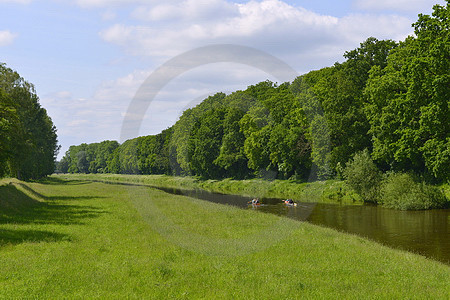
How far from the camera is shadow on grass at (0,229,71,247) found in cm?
2531

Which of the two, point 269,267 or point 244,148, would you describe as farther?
point 244,148

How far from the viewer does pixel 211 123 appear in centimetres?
12131

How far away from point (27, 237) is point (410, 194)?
4412 centimetres

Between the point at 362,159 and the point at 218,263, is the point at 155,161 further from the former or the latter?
the point at 218,263

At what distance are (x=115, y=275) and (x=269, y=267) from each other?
7.87 meters

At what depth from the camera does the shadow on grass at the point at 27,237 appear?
2531 centimetres

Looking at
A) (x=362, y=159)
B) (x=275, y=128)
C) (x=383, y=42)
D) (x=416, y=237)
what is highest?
(x=383, y=42)

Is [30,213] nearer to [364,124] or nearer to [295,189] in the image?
[364,124]

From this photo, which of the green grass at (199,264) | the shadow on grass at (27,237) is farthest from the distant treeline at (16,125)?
the shadow on grass at (27,237)

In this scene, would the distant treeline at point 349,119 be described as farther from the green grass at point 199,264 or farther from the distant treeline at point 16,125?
the distant treeline at point 16,125

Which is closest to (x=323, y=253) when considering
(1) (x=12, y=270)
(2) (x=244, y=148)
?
(1) (x=12, y=270)

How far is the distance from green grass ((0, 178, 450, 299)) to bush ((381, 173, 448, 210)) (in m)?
21.8

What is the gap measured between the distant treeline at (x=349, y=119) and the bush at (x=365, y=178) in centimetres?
169

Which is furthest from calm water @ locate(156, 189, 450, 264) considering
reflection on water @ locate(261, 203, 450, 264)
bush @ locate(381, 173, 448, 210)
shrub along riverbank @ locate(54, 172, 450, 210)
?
shrub along riverbank @ locate(54, 172, 450, 210)
